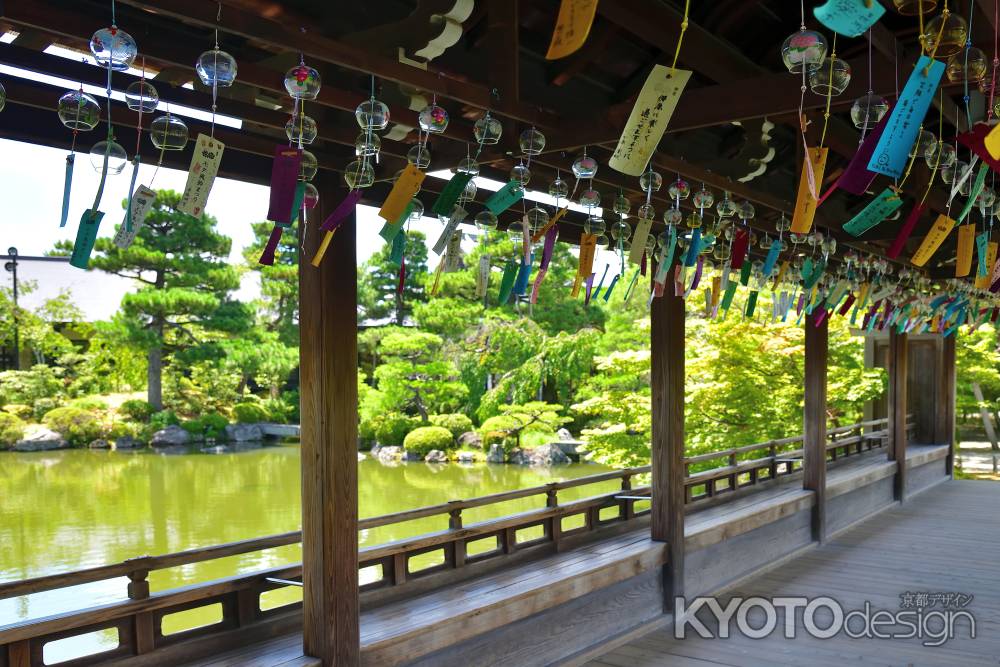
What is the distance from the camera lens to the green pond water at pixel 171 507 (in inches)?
308

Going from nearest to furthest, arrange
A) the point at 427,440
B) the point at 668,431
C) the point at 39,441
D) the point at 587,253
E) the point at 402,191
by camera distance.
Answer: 1. the point at 402,191
2. the point at 587,253
3. the point at 668,431
4. the point at 427,440
5. the point at 39,441

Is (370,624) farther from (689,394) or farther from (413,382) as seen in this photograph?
(413,382)

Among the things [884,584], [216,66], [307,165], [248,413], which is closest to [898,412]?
[884,584]

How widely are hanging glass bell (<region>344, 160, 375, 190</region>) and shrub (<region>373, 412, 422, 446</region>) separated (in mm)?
14742

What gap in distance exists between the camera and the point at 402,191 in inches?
77.9

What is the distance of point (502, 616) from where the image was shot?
10.5 ft

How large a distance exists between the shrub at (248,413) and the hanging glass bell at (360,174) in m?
17.6

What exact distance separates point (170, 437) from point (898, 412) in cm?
1444

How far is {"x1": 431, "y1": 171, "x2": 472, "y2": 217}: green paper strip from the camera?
213cm

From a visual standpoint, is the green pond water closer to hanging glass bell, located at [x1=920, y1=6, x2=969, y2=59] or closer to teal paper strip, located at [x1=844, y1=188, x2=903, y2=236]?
teal paper strip, located at [x1=844, y1=188, x2=903, y2=236]

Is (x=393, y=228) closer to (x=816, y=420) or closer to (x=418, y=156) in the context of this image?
(x=418, y=156)

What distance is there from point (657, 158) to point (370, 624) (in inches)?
77.5

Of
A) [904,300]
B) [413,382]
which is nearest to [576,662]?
[904,300]
